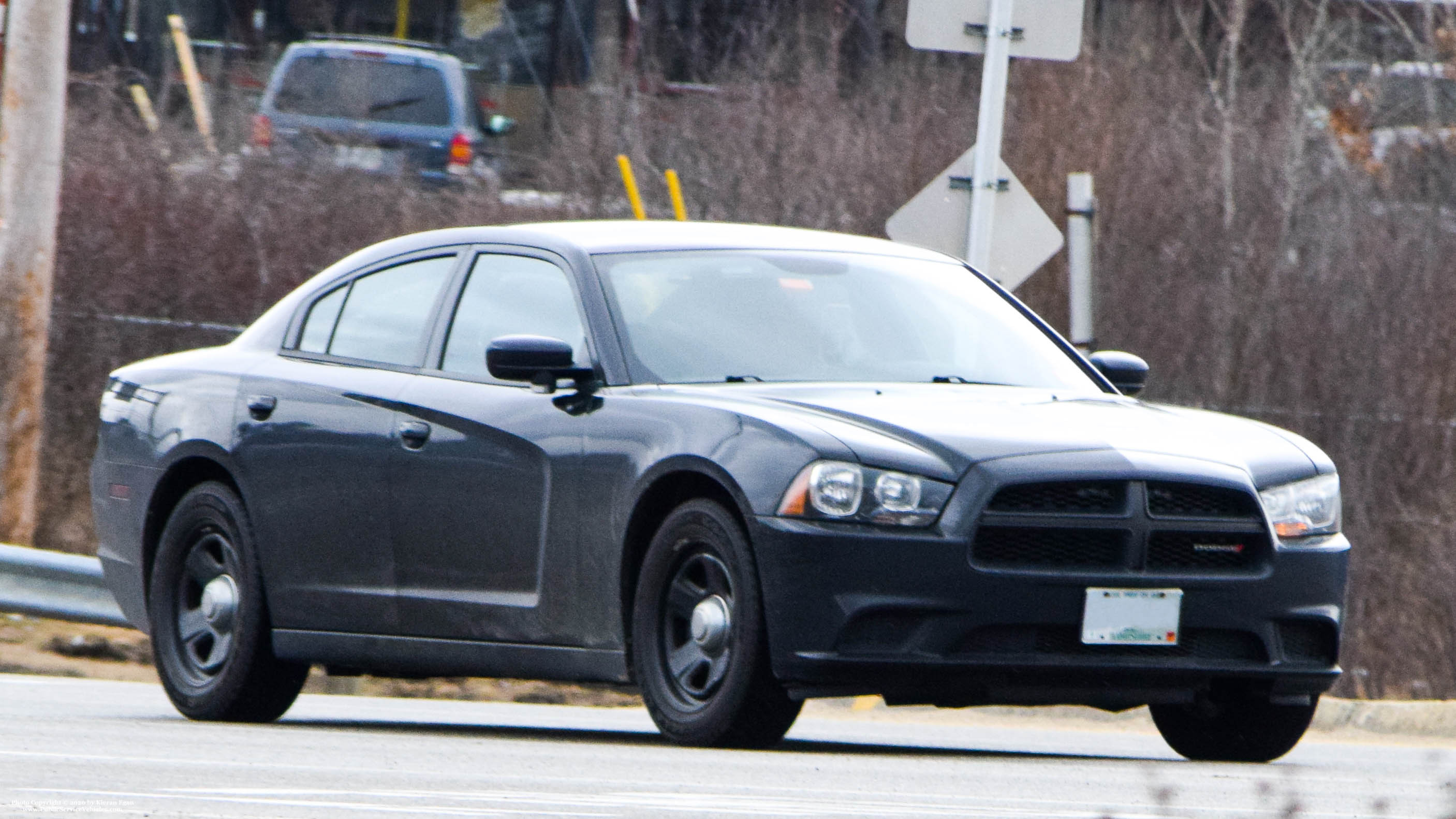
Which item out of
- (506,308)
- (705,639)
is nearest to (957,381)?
(705,639)

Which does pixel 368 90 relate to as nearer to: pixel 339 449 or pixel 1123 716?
pixel 1123 716

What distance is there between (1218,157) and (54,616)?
12380 millimetres

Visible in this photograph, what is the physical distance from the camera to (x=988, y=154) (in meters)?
13.0

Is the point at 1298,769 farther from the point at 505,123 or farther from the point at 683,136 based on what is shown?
the point at 505,123

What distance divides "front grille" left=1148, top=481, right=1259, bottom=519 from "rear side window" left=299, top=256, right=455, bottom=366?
2431 mm

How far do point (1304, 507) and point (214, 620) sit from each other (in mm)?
3456

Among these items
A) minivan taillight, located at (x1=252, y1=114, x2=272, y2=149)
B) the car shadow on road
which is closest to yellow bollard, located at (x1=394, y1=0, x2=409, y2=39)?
minivan taillight, located at (x1=252, y1=114, x2=272, y2=149)

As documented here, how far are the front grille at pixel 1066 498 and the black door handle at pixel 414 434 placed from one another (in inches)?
76.8

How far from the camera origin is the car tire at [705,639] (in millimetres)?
7066

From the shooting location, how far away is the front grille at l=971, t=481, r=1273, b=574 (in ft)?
23.0

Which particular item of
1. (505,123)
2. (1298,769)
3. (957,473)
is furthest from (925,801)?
(505,123)

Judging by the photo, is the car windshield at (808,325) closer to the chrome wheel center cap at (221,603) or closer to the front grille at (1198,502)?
the front grille at (1198,502)

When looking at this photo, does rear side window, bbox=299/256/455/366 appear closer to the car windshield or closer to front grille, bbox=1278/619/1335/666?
the car windshield

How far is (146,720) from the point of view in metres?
8.82
